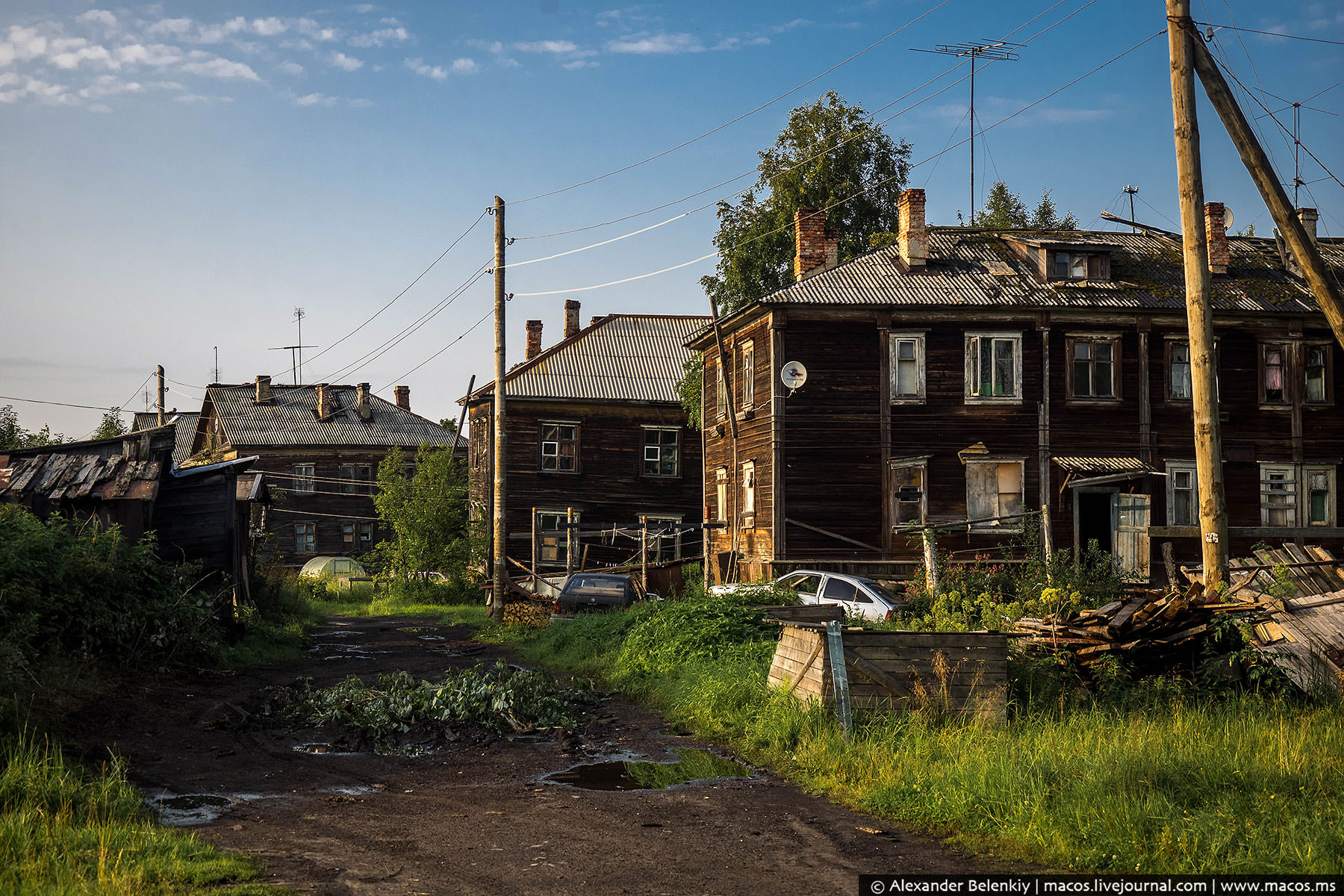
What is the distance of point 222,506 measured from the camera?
19.1 m

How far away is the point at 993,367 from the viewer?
86.7ft

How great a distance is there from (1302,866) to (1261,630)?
281 inches

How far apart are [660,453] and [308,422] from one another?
27897 mm

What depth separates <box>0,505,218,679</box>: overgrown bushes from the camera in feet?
39.2

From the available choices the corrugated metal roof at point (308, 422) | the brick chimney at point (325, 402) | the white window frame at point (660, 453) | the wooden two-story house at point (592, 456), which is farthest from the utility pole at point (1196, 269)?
the brick chimney at point (325, 402)

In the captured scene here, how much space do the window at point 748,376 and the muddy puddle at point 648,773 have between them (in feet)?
59.4

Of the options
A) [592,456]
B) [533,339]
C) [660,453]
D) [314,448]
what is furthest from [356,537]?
[660,453]

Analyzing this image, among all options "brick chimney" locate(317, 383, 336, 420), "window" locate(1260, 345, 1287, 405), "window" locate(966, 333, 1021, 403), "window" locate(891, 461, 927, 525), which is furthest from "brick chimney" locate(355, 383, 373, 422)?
"window" locate(1260, 345, 1287, 405)

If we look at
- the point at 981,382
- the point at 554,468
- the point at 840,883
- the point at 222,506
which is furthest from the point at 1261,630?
the point at 554,468

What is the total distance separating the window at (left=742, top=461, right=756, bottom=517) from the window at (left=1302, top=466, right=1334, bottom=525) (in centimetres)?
1438

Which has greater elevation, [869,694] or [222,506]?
[222,506]

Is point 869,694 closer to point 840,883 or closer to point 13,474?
point 840,883

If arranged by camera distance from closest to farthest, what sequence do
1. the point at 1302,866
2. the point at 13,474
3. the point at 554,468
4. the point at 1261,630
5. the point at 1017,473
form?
the point at 1302,866 < the point at 1261,630 < the point at 13,474 < the point at 1017,473 < the point at 554,468

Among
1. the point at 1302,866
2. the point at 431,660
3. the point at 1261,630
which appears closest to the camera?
the point at 1302,866
